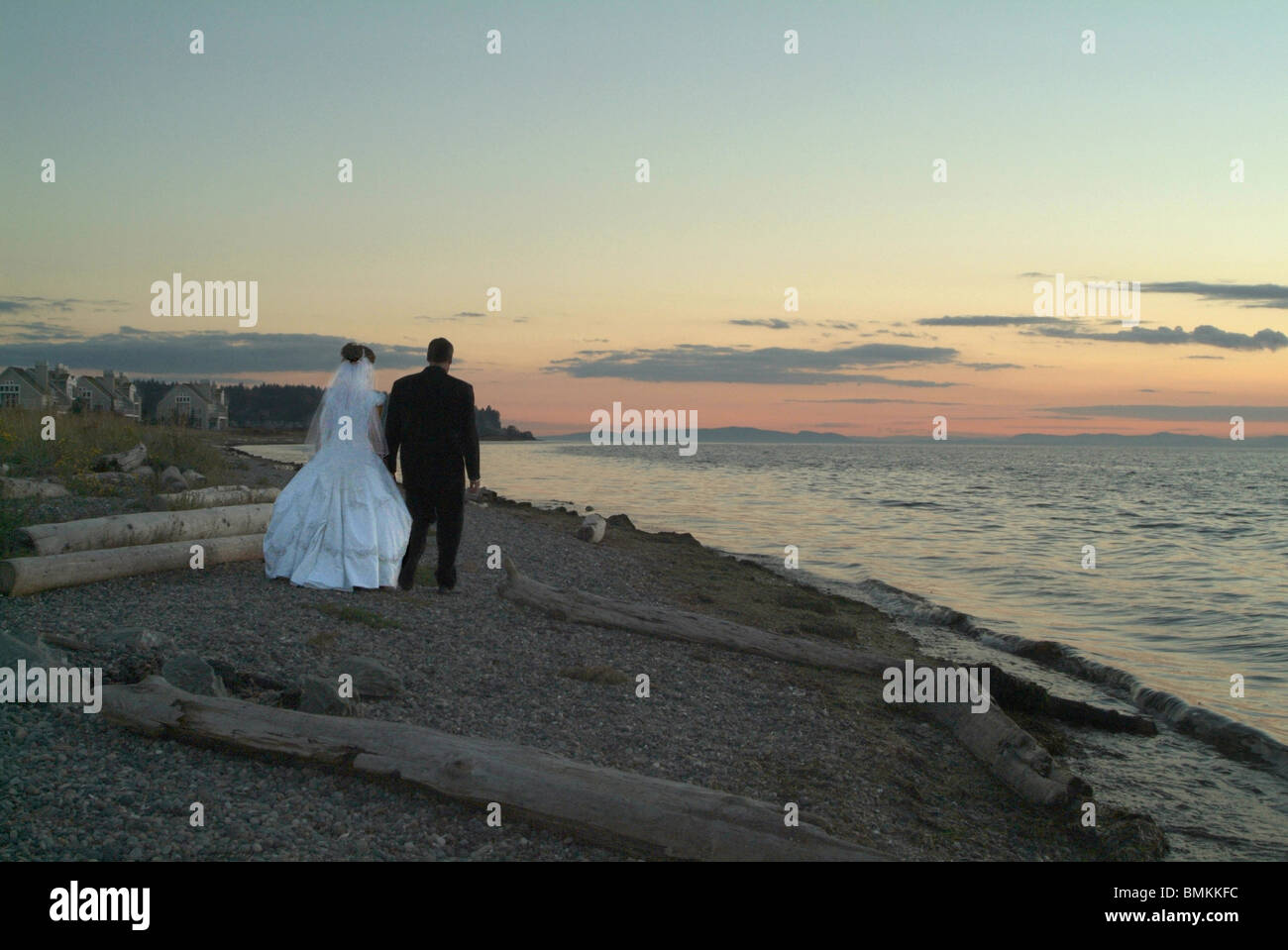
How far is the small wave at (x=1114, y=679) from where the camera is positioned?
9258 mm

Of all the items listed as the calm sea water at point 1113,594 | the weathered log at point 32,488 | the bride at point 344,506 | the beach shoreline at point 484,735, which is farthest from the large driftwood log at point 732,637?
the weathered log at point 32,488

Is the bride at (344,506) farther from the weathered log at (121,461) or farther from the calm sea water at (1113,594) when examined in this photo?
the weathered log at (121,461)

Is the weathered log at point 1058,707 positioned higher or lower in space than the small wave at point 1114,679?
higher

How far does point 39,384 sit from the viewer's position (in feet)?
122

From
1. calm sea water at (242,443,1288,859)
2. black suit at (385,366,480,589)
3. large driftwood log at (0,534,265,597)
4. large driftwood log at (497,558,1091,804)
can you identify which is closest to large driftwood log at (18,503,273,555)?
large driftwood log at (0,534,265,597)

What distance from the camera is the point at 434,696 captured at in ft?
23.8

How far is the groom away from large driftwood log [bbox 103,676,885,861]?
5.12 meters

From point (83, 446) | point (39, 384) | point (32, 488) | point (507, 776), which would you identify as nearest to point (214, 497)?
point (32, 488)

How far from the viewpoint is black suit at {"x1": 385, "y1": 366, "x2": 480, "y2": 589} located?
35.0ft

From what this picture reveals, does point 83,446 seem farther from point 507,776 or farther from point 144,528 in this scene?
point 507,776

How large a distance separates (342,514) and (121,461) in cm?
1305

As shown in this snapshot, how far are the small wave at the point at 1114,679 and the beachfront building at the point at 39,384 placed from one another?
22.2m

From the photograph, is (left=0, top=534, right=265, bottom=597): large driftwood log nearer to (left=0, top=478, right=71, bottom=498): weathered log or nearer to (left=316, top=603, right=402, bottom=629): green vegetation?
(left=316, top=603, right=402, bottom=629): green vegetation
